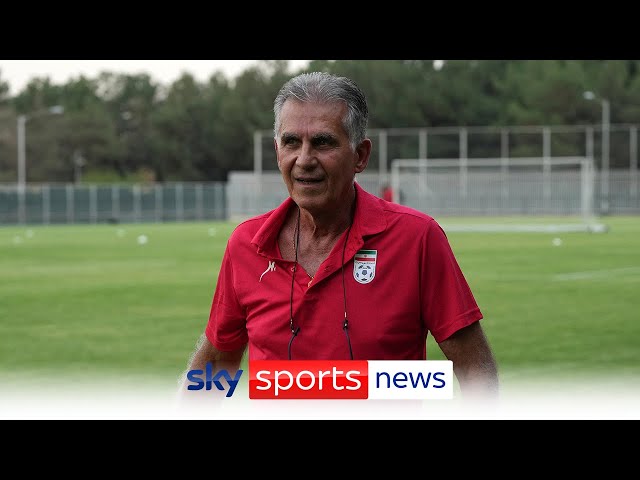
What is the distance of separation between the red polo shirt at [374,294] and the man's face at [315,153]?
0.14 metres

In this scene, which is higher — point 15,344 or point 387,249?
point 387,249

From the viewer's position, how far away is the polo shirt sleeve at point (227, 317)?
346 cm

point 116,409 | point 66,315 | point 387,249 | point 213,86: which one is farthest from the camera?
point 213,86

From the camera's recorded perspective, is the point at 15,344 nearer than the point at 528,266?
Yes

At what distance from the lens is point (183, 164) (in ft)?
280

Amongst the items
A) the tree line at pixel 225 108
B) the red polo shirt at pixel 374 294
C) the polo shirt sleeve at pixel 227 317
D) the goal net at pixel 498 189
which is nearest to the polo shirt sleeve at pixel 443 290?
the red polo shirt at pixel 374 294

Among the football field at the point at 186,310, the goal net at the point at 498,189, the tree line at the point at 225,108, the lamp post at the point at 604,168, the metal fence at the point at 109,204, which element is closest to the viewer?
the football field at the point at 186,310

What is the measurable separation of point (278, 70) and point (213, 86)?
997 cm

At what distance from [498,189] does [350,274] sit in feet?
175

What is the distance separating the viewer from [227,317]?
137 inches

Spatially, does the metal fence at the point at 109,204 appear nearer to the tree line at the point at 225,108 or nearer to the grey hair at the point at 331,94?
the tree line at the point at 225,108

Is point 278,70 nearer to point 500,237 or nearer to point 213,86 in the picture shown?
point 213,86

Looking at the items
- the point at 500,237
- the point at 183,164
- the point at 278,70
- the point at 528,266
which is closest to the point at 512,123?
the point at 278,70

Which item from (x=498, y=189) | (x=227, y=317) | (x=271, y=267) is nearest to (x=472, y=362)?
(x=271, y=267)
